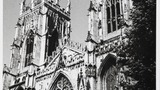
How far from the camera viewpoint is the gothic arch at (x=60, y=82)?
84.6 feet

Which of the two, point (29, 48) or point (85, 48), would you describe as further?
point (29, 48)

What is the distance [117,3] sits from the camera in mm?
26531

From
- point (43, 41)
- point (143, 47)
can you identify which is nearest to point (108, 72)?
point (143, 47)

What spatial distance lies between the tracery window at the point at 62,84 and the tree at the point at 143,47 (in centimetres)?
1375

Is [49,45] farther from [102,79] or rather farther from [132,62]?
[132,62]

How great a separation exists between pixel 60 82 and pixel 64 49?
4.05m

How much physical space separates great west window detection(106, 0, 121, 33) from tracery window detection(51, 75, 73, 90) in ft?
21.6

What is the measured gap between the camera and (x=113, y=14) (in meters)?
26.5

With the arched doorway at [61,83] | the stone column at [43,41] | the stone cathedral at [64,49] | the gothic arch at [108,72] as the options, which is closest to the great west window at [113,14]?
the stone cathedral at [64,49]

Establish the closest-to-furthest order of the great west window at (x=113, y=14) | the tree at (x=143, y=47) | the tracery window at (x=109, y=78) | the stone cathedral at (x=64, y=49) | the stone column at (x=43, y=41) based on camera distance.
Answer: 1. the tree at (x=143, y=47)
2. the tracery window at (x=109, y=78)
3. the stone cathedral at (x=64, y=49)
4. the great west window at (x=113, y=14)
5. the stone column at (x=43, y=41)

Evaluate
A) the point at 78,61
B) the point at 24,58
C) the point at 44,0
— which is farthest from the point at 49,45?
the point at 78,61

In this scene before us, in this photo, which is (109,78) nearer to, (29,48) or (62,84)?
(62,84)

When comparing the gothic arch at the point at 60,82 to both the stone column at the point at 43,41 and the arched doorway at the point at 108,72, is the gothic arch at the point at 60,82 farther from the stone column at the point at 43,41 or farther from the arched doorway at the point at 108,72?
the stone column at the point at 43,41

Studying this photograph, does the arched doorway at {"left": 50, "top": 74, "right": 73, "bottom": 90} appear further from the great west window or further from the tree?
the tree
